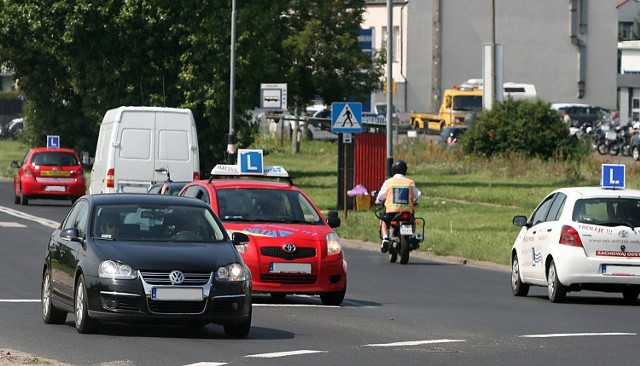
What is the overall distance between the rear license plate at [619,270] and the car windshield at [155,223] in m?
6.41

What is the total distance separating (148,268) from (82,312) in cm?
84

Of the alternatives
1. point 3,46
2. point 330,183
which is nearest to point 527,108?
point 330,183

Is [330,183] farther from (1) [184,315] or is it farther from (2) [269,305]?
(1) [184,315]

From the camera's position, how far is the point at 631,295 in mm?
21938

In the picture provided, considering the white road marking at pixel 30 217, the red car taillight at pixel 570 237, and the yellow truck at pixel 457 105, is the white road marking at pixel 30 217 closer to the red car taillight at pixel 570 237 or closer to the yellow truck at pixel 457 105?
the red car taillight at pixel 570 237

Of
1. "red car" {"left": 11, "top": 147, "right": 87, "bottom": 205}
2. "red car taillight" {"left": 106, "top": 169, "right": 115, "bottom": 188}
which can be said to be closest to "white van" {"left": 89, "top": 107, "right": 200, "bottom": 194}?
"red car taillight" {"left": 106, "top": 169, "right": 115, "bottom": 188}

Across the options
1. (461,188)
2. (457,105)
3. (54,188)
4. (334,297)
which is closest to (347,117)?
(54,188)

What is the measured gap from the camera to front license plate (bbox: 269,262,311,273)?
19.2m

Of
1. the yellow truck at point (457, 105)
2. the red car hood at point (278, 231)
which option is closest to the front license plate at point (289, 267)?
the red car hood at point (278, 231)

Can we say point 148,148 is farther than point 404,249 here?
Yes

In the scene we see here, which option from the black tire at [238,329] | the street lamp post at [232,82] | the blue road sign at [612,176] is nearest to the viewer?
the black tire at [238,329]

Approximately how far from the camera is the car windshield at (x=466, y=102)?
284 feet

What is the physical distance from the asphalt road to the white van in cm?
1132

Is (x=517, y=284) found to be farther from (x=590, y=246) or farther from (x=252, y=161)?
(x=252, y=161)
